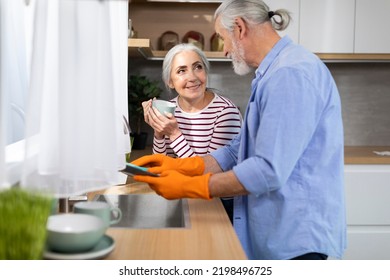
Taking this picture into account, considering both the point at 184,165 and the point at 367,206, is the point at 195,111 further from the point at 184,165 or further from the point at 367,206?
the point at 367,206

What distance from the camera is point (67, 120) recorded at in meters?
0.86

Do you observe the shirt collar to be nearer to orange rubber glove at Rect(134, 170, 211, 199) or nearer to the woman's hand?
orange rubber glove at Rect(134, 170, 211, 199)

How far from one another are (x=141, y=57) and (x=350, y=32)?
1.13 m

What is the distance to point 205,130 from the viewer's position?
1915 millimetres

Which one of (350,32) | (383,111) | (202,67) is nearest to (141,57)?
(202,67)

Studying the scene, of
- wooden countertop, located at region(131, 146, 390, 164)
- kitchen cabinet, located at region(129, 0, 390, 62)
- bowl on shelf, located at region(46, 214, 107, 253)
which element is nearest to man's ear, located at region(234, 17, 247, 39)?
bowl on shelf, located at region(46, 214, 107, 253)

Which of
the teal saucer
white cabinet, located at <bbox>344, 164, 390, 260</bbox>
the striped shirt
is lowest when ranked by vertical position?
white cabinet, located at <bbox>344, 164, 390, 260</bbox>

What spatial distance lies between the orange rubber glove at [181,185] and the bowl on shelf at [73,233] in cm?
30

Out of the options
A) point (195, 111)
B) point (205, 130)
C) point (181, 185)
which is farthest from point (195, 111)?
point (181, 185)

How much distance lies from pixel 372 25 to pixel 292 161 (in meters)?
1.69

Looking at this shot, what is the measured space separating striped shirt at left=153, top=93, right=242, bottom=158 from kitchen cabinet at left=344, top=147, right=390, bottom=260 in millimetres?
756

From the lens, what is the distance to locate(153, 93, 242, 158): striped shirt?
184cm

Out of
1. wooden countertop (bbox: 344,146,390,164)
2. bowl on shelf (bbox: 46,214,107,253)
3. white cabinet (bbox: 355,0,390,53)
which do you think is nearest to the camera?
bowl on shelf (bbox: 46,214,107,253)
